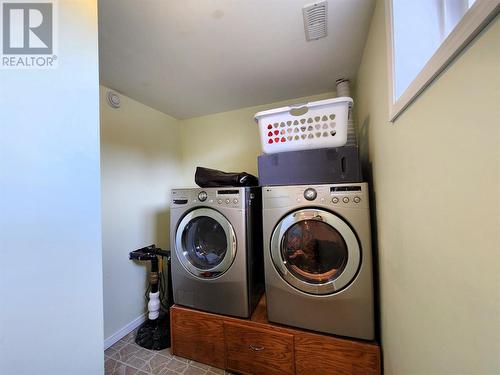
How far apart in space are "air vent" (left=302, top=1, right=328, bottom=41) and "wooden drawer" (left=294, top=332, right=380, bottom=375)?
1.84m

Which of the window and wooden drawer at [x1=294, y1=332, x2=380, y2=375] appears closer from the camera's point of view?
the window

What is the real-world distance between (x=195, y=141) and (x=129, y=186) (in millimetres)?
1018

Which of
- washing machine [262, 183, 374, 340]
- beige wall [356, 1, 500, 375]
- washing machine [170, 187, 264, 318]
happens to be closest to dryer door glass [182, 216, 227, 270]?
washing machine [170, 187, 264, 318]

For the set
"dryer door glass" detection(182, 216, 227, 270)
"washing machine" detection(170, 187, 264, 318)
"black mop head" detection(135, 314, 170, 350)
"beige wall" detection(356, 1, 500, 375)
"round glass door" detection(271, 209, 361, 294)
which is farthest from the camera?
"black mop head" detection(135, 314, 170, 350)

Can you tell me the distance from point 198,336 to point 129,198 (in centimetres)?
134

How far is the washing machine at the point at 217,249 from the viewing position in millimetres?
1397

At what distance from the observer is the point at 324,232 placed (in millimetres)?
1275

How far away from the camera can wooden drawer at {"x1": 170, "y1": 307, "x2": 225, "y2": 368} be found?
1441mm

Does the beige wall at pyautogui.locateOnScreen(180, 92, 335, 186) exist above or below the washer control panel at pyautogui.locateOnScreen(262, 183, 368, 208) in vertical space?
above

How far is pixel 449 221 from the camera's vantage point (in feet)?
1.66

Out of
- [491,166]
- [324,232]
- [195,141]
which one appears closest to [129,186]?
[195,141]

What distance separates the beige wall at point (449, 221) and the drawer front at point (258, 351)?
0.58 m

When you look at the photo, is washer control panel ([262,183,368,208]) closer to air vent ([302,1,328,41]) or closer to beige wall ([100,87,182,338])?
air vent ([302,1,328,41])

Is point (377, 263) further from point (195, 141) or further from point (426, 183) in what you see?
point (195, 141)
